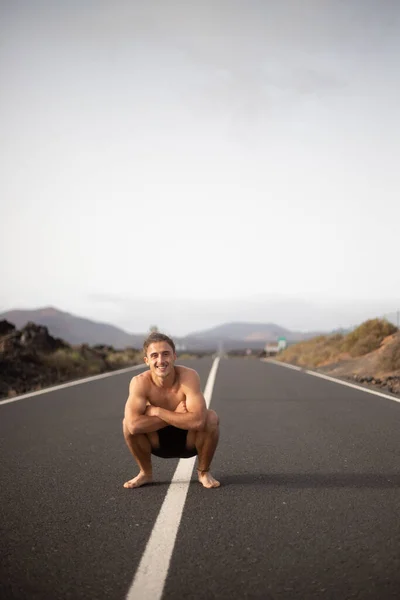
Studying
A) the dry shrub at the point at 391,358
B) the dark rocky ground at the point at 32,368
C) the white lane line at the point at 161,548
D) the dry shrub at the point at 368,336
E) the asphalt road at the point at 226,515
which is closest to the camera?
the white lane line at the point at 161,548

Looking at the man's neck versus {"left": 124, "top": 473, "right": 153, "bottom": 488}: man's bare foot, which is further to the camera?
{"left": 124, "top": 473, "right": 153, "bottom": 488}: man's bare foot

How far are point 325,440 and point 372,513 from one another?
10.4ft

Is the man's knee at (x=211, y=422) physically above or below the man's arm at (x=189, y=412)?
below

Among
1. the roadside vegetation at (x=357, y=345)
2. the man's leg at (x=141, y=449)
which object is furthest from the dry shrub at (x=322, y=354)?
the man's leg at (x=141, y=449)

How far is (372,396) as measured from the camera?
13.0 meters

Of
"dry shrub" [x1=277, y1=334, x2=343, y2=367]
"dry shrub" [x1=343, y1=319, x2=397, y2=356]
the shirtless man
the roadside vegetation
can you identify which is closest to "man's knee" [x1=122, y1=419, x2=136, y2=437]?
the shirtless man

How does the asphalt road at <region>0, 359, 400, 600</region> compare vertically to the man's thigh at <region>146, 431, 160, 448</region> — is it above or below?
below

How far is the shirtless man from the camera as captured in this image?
515 cm

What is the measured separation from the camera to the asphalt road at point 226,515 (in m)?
3.45

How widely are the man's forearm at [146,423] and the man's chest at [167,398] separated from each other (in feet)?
0.52

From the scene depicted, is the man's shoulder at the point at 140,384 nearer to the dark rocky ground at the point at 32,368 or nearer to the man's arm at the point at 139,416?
the man's arm at the point at 139,416

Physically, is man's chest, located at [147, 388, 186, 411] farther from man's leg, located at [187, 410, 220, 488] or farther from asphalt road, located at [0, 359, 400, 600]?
asphalt road, located at [0, 359, 400, 600]

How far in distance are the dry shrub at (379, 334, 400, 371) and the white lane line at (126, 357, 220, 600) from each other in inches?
580

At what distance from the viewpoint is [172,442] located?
5.44 meters
